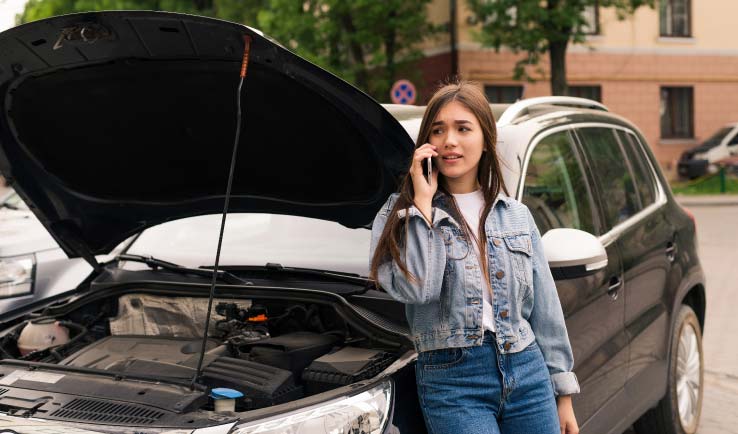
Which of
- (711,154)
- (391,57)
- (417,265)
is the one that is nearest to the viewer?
(417,265)

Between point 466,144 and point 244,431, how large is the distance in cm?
103

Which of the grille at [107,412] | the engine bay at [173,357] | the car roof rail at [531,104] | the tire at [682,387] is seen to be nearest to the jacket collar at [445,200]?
the engine bay at [173,357]

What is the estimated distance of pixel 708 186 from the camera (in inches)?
952

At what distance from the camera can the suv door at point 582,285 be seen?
10.9 ft

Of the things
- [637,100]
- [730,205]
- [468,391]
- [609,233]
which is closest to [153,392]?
[468,391]

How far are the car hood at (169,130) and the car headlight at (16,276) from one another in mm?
1613

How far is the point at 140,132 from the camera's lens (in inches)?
138

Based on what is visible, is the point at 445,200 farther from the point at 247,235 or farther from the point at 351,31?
the point at 351,31

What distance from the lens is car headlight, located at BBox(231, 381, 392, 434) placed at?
2.28 metres

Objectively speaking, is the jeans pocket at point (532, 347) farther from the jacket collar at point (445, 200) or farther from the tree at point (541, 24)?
the tree at point (541, 24)

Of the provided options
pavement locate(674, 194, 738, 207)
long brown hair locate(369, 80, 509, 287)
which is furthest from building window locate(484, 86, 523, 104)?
long brown hair locate(369, 80, 509, 287)

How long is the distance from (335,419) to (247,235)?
1602 millimetres

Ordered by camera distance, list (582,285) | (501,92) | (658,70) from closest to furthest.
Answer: (582,285) < (501,92) < (658,70)

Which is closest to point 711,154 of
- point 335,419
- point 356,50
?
point 356,50
